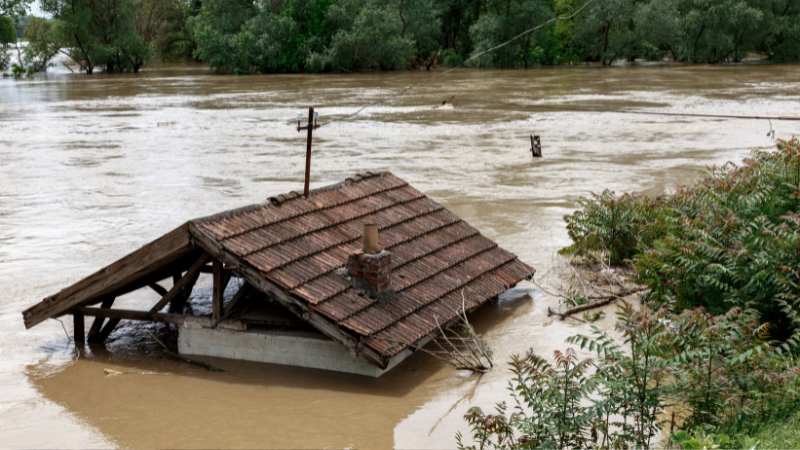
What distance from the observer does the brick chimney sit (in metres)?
10.2

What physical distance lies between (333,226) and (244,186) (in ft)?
39.5

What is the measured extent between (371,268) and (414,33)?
64.8 m

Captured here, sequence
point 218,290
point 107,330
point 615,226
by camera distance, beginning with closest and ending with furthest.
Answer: point 218,290 → point 107,330 → point 615,226

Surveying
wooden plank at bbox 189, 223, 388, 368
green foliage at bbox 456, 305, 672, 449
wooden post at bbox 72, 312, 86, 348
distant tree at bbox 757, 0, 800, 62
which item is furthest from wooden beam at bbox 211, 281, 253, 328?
distant tree at bbox 757, 0, 800, 62

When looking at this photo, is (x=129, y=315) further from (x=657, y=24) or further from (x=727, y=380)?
(x=657, y=24)

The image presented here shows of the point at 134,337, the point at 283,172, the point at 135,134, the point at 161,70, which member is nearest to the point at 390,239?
the point at 134,337

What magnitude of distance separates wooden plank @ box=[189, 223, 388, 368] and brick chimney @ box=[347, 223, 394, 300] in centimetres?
84

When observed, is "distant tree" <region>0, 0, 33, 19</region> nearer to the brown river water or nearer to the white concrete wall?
the brown river water

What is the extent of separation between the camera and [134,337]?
11812mm

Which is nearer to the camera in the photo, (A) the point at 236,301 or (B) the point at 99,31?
(A) the point at 236,301

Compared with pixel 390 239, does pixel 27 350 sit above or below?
below

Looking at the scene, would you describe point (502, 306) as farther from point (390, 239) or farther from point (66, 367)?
point (66, 367)

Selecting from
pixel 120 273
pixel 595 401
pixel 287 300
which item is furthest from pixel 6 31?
pixel 595 401

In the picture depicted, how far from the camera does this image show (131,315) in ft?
36.1
